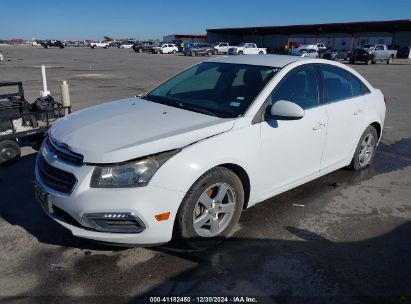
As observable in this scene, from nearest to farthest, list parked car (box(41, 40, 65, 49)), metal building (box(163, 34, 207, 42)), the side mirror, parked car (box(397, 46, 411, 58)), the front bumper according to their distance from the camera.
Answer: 1. the front bumper
2. the side mirror
3. parked car (box(397, 46, 411, 58))
4. parked car (box(41, 40, 65, 49))
5. metal building (box(163, 34, 207, 42))

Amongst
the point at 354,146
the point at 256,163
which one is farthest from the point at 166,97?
the point at 354,146

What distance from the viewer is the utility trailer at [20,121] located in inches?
211

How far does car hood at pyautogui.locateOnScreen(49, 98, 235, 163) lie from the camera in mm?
2889

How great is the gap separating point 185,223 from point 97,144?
3.12 ft

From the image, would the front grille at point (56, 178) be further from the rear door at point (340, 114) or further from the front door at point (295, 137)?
the rear door at point (340, 114)

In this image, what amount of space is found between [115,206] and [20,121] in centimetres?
386

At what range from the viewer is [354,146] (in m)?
4.95

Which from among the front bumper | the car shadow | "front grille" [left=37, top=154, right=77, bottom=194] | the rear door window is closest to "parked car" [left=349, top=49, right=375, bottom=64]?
the rear door window

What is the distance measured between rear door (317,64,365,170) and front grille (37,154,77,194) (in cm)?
283

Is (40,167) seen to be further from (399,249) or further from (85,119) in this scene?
(399,249)

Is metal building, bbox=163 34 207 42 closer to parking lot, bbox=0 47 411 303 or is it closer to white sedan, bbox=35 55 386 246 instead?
white sedan, bbox=35 55 386 246

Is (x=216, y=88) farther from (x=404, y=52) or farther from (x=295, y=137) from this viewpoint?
(x=404, y=52)

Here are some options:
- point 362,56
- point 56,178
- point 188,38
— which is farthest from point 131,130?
point 188,38

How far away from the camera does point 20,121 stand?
5.86 metres
